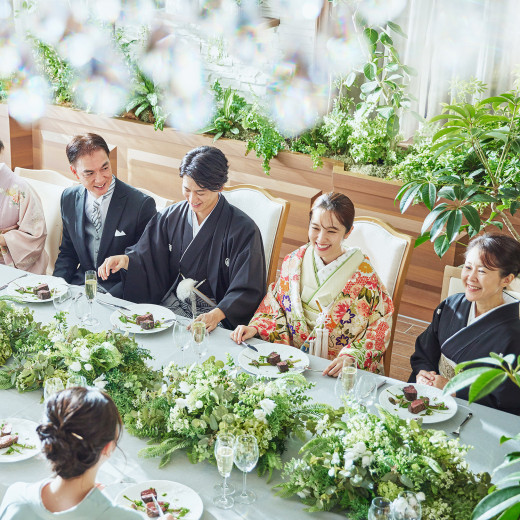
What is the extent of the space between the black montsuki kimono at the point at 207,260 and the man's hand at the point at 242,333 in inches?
13.5

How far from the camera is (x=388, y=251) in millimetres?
2947

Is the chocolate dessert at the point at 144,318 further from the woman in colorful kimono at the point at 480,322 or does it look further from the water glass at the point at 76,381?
the woman in colorful kimono at the point at 480,322

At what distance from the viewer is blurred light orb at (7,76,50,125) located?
6.01 m

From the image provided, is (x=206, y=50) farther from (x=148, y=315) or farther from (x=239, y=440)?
(x=239, y=440)

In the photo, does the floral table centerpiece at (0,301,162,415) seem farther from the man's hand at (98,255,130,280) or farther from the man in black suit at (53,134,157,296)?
the man in black suit at (53,134,157,296)

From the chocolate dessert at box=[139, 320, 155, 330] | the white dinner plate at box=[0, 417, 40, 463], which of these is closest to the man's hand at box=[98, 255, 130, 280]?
the chocolate dessert at box=[139, 320, 155, 330]

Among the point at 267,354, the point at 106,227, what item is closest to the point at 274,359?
the point at 267,354

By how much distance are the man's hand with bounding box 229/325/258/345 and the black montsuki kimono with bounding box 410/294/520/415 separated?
640mm

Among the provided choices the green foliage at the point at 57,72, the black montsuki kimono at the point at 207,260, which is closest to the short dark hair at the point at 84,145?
the black montsuki kimono at the point at 207,260

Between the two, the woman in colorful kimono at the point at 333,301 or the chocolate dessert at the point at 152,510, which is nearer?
the chocolate dessert at the point at 152,510

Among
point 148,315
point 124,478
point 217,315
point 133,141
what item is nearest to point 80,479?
point 124,478

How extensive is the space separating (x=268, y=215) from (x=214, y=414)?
5.02 ft

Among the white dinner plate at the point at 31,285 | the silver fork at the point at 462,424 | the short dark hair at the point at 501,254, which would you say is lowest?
the silver fork at the point at 462,424

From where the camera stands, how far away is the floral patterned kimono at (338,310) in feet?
8.71
